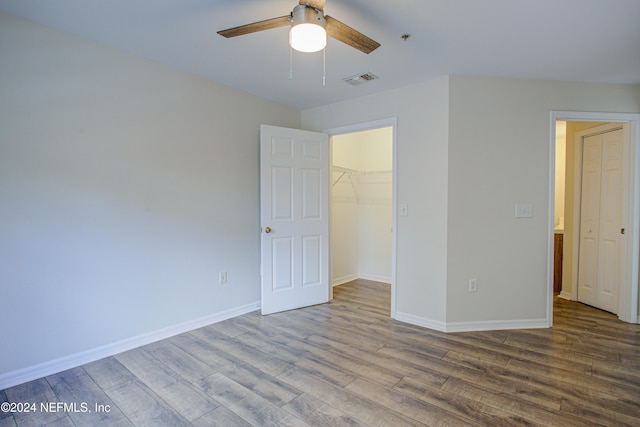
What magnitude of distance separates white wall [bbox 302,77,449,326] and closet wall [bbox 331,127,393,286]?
1429mm

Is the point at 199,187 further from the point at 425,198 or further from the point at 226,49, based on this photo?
the point at 425,198

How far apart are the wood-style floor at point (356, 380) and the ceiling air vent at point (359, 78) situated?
240 centimetres

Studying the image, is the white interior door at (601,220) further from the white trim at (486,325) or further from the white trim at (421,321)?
the white trim at (421,321)

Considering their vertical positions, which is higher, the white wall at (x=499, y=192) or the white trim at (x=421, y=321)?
the white wall at (x=499, y=192)

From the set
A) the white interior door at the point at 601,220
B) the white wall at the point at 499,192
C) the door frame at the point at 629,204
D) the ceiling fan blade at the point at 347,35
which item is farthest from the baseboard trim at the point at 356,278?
the ceiling fan blade at the point at 347,35

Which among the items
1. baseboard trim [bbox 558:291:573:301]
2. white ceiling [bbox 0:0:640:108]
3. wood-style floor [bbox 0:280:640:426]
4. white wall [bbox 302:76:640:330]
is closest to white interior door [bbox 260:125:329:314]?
wood-style floor [bbox 0:280:640:426]

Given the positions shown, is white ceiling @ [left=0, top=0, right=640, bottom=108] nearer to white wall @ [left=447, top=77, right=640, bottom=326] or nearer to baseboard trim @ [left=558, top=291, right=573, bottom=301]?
white wall @ [left=447, top=77, right=640, bottom=326]

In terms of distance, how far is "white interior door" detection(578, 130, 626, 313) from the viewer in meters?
3.33

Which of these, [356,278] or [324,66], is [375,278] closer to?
[356,278]

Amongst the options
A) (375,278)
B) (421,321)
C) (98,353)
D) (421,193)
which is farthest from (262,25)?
(375,278)

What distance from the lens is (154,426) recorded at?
1715 mm

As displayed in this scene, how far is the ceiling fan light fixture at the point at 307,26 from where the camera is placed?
5.24 ft

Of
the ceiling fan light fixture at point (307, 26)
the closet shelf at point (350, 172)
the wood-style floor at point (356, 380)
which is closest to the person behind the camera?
the ceiling fan light fixture at point (307, 26)

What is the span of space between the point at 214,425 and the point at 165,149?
7.19 feet
